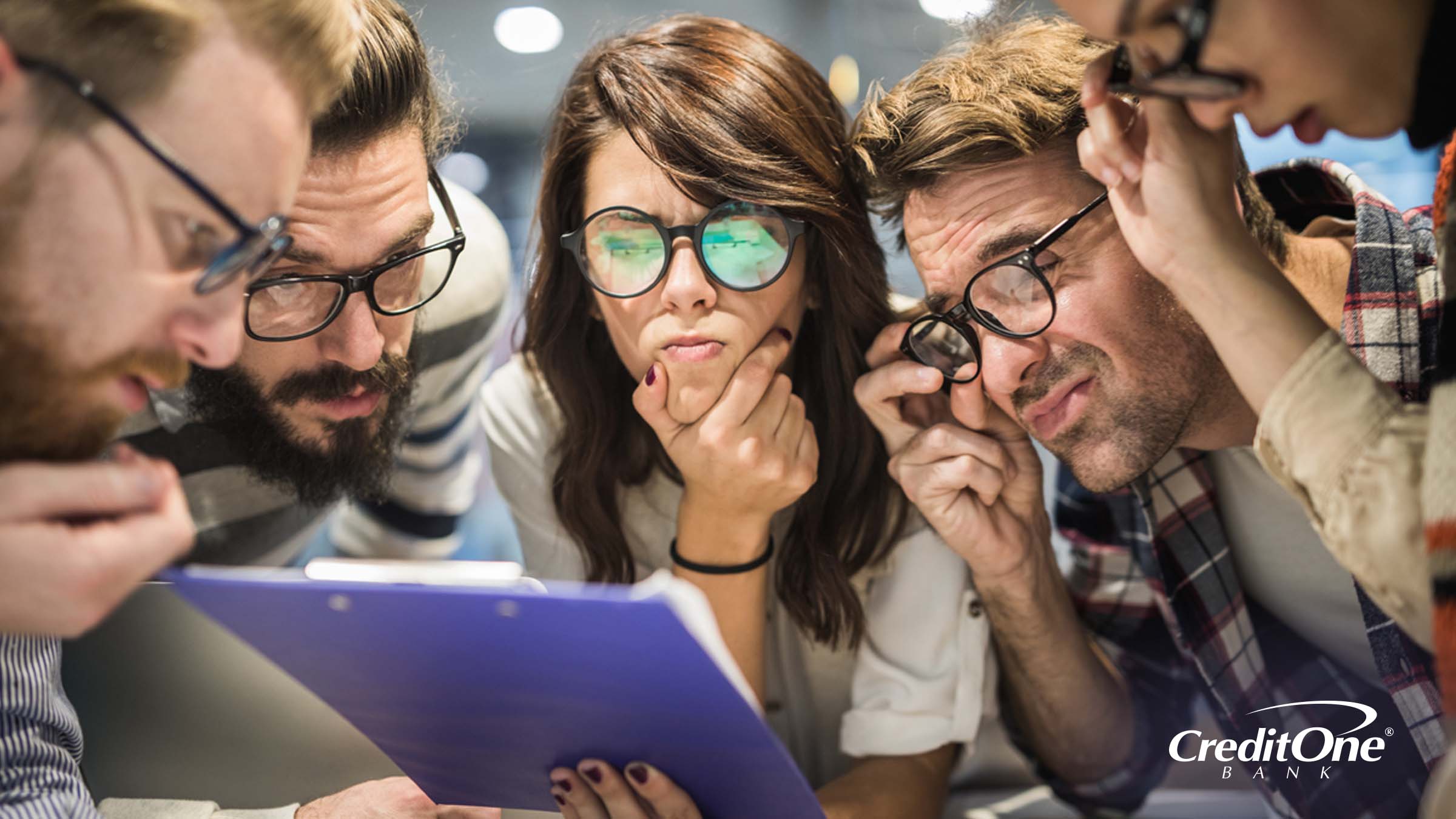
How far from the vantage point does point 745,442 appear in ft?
5.33

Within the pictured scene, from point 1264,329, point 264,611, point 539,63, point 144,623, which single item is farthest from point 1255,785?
point 539,63

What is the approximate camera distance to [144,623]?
55.6 inches

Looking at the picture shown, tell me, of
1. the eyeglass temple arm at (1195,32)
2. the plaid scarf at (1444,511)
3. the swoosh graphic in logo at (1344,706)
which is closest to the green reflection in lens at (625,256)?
the eyeglass temple arm at (1195,32)

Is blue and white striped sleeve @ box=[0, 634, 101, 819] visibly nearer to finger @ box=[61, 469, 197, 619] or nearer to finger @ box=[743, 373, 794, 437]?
finger @ box=[61, 469, 197, 619]

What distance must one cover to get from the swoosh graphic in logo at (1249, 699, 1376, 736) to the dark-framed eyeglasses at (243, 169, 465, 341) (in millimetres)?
1504

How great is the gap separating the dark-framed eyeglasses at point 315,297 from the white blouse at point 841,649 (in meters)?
0.42

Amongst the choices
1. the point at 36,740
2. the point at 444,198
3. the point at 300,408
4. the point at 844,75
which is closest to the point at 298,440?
the point at 300,408

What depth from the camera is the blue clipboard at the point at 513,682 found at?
3.09ft

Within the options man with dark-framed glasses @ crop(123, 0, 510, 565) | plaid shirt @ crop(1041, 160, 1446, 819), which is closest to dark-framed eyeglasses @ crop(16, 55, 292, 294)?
man with dark-framed glasses @ crop(123, 0, 510, 565)

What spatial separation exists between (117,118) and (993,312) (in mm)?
1140

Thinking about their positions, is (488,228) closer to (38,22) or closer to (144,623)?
(144,623)

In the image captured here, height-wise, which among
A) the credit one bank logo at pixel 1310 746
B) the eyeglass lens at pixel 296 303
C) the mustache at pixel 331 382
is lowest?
the credit one bank logo at pixel 1310 746

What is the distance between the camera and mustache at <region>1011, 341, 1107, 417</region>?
60.6 inches

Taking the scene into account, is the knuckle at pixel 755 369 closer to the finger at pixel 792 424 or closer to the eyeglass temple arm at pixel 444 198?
the finger at pixel 792 424
